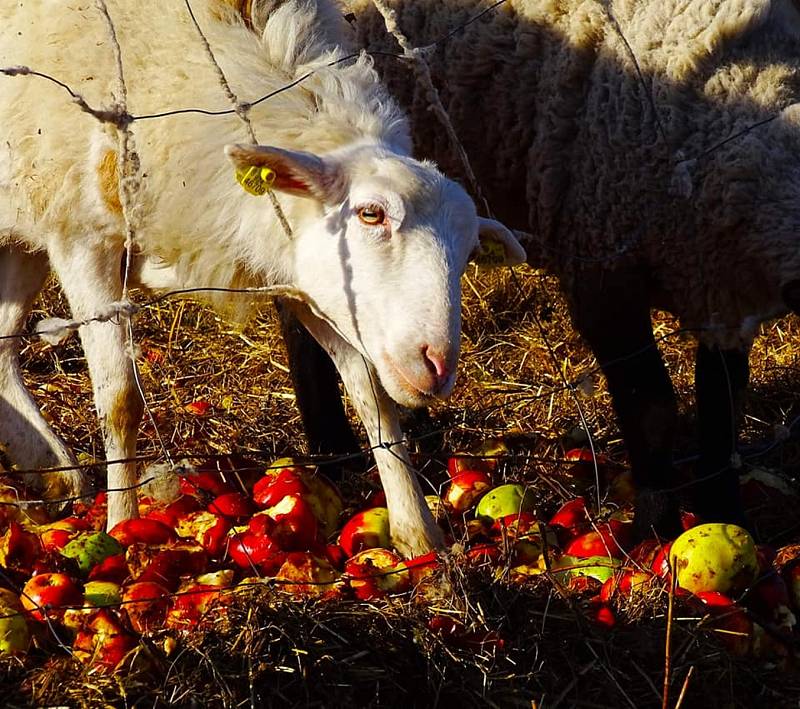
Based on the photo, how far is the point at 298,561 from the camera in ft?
9.83

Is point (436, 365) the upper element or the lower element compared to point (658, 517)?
upper

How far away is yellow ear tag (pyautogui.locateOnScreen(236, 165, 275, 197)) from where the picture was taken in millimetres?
2789

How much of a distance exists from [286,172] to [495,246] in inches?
25.1

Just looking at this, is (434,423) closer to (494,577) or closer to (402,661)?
(494,577)

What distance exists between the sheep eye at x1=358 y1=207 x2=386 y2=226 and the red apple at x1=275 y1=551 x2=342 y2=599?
83 centimetres

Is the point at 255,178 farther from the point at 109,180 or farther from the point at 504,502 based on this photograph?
the point at 504,502

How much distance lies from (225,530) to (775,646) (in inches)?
56.5

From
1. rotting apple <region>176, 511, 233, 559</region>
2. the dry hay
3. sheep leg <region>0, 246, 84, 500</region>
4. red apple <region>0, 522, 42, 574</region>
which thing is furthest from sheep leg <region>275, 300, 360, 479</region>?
red apple <region>0, 522, 42, 574</region>

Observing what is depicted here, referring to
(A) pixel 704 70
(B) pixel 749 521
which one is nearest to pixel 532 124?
(A) pixel 704 70

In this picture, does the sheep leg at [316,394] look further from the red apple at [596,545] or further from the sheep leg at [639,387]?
the red apple at [596,545]

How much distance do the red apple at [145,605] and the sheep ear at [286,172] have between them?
0.94 meters

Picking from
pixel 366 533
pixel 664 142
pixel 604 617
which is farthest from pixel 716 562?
pixel 664 142

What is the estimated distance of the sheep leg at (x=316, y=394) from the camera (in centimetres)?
439

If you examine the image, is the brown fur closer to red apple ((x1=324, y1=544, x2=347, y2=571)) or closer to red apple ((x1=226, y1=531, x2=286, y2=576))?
red apple ((x1=226, y1=531, x2=286, y2=576))
